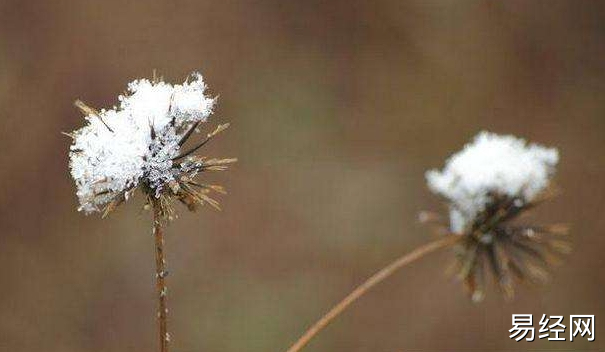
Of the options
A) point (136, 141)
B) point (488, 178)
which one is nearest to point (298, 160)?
point (488, 178)

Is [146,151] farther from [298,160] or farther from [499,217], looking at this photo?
[298,160]

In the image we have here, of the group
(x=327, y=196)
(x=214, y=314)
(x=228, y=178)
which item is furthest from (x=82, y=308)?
(x=327, y=196)

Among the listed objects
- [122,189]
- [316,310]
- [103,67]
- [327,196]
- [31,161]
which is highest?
[103,67]

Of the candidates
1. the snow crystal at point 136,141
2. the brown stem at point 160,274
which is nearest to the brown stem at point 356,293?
the brown stem at point 160,274

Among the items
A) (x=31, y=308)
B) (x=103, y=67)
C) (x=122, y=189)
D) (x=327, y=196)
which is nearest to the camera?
(x=122, y=189)

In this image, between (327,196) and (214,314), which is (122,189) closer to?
(214,314)

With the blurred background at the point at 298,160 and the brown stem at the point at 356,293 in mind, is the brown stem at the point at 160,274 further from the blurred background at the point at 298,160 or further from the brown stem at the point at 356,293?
the blurred background at the point at 298,160

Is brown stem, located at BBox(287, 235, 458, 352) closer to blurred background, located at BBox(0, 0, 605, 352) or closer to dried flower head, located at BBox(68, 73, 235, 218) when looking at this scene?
dried flower head, located at BBox(68, 73, 235, 218)
